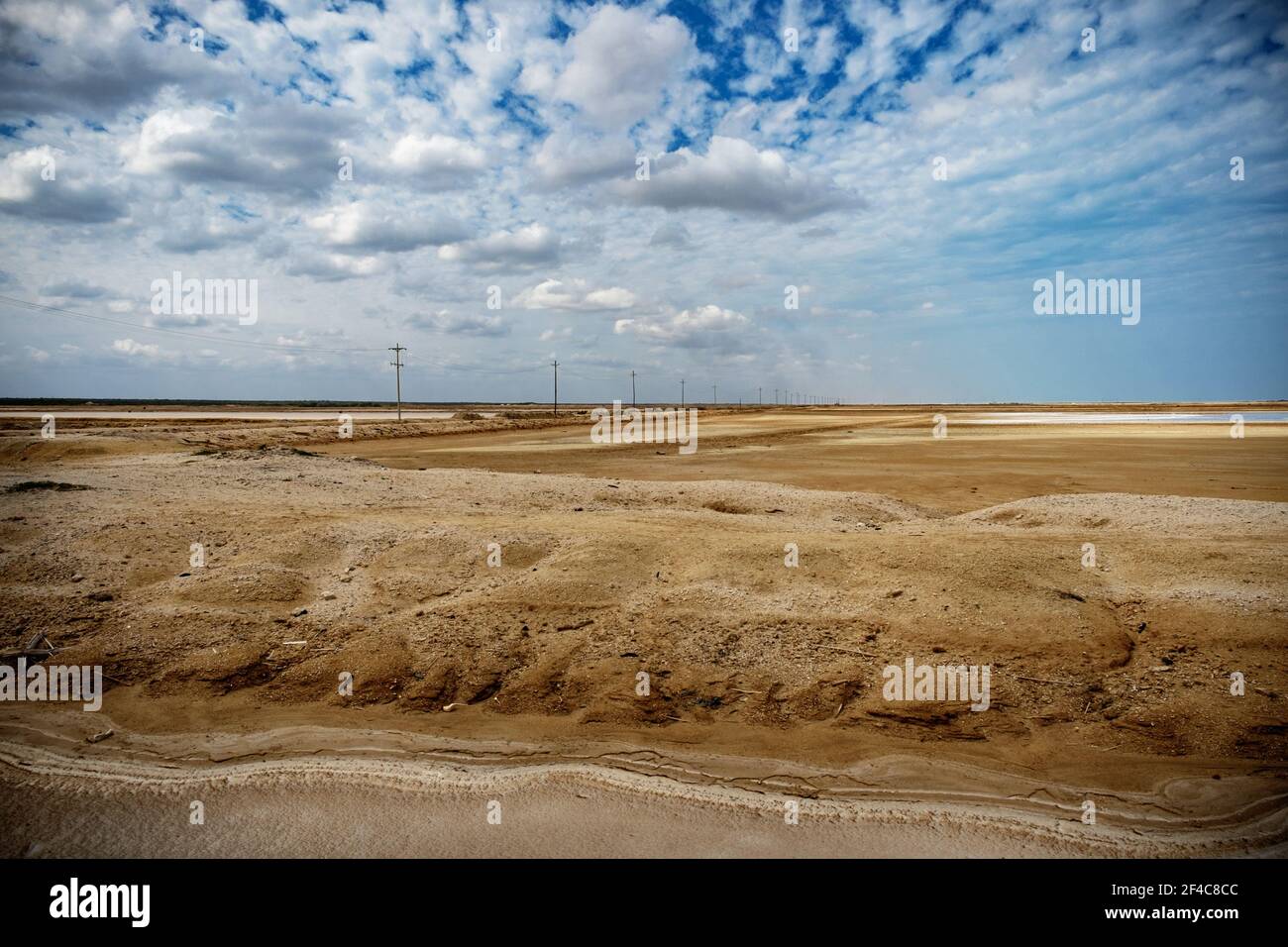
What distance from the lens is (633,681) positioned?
6633 mm

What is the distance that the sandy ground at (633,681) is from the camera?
4.65 meters

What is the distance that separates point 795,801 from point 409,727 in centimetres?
331

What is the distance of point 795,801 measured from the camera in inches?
191

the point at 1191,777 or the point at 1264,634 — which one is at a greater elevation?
the point at 1264,634

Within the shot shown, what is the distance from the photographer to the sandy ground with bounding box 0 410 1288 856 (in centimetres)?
465
